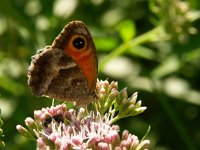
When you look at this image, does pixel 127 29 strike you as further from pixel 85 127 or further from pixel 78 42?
pixel 85 127

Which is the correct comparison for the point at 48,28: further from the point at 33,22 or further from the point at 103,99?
the point at 103,99

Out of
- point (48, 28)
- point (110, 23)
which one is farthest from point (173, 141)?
point (48, 28)

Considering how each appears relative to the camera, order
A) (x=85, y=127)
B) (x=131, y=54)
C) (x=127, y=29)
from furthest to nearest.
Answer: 1. (x=131, y=54)
2. (x=127, y=29)
3. (x=85, y=127)

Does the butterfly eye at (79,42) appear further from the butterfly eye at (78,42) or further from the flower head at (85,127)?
the flower head at (85,127)

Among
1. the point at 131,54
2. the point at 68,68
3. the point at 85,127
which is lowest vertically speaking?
the point at 85,127

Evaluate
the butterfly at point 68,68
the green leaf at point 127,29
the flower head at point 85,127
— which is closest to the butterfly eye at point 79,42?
the butterfly at point 68,68

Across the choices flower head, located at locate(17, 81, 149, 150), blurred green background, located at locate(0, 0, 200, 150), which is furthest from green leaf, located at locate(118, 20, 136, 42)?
flower head, located at locate(17, 81, 149, 150)

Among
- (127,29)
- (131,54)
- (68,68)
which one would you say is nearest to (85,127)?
(68,68)
